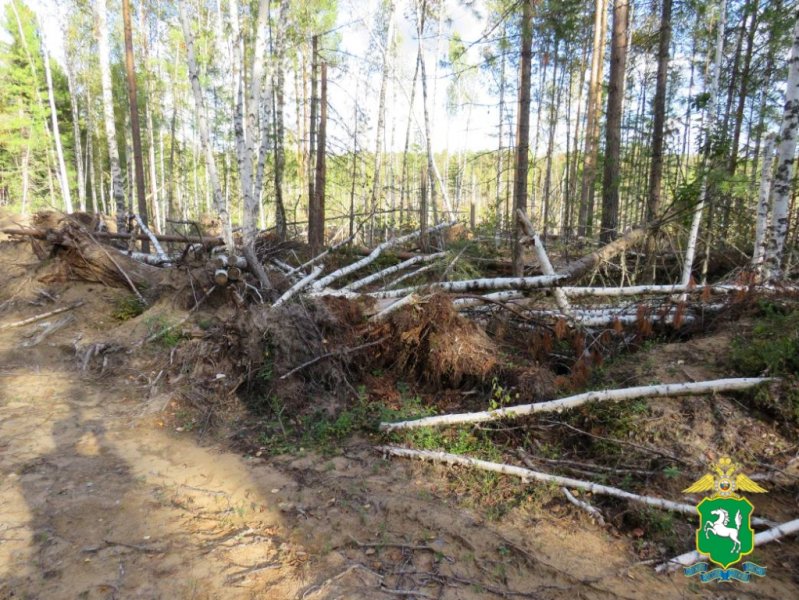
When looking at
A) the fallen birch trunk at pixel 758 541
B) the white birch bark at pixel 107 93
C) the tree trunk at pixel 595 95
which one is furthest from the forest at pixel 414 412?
the white birch bark at pixel 107 93

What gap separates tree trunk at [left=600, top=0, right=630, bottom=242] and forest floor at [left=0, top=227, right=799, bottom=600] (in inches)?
176

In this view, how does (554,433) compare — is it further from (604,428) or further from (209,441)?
(209,441)

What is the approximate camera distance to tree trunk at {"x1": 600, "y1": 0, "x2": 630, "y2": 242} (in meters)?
8.47

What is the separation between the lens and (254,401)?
5340 mm

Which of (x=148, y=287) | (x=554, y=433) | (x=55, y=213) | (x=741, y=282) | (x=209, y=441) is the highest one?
(x=55, y=213)

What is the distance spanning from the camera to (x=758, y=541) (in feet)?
9.24

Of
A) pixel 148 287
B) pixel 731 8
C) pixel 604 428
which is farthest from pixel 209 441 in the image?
pixel 731 8

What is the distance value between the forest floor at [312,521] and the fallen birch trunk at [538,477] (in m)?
0.10

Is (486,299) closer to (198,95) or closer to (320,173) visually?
(320,173)

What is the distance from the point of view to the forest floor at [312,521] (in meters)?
2.66

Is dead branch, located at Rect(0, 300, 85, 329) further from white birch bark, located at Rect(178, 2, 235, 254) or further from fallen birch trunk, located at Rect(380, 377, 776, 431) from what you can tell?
fallen birch trunk, located at Rect(380, 377, 776, 431)

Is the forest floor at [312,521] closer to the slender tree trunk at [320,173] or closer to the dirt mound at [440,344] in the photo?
the dirt mound at [440,344]

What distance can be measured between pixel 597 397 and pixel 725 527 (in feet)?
4.38

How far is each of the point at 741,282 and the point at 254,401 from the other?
21.4 feet
